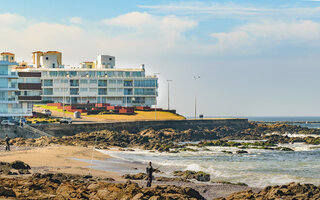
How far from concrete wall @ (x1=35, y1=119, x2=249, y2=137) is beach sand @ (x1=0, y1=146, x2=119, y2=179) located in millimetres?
20272

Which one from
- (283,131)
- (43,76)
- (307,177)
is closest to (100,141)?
(307,177)

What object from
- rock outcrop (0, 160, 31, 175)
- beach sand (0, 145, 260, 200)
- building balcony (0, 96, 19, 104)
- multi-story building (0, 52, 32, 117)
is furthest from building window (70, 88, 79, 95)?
rock outcrop (0, 160, 31, 175)

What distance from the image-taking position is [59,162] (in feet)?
136

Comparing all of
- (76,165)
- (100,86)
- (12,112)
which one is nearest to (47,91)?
(100,86)

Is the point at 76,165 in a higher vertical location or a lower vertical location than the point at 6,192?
lower

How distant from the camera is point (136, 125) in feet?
296

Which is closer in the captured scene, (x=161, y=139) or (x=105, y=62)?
(x=161, y=139)

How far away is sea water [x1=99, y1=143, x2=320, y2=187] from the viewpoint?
37375mm

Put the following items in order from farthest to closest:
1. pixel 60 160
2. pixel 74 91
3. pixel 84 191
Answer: pixel 74 91 → pixel 60 160 → pixel 84 191

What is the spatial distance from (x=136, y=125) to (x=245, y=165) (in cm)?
4567

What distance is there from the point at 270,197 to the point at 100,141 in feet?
150

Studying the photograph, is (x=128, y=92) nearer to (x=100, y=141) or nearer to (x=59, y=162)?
(x=100, y=141)

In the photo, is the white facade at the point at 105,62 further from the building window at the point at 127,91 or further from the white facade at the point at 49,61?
the white facade at the point at 49,61

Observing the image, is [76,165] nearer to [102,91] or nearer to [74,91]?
[102,91]
